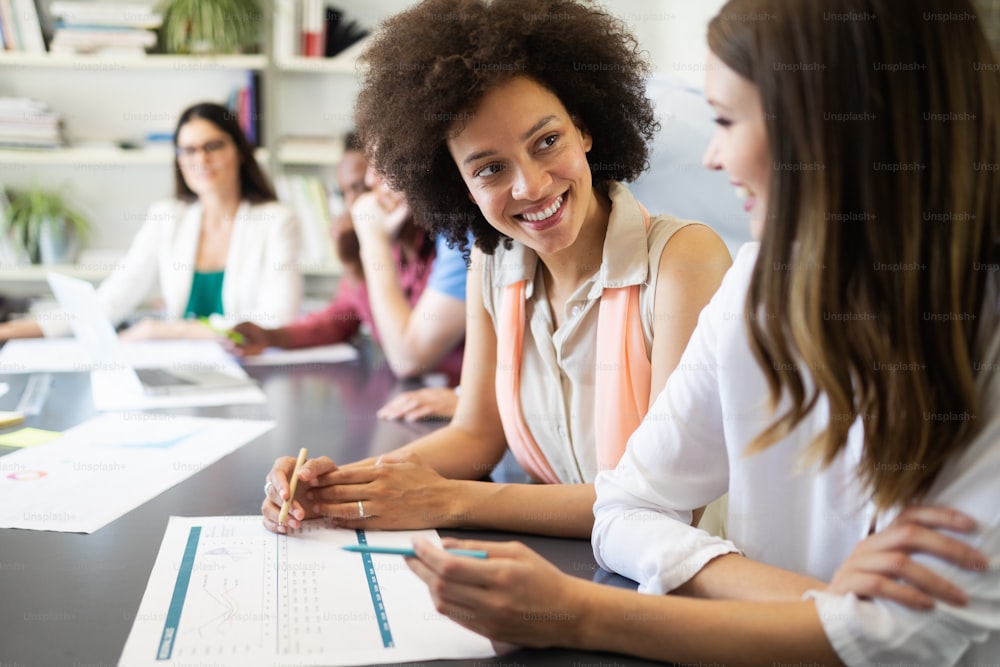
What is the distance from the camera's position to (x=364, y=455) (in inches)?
57.2

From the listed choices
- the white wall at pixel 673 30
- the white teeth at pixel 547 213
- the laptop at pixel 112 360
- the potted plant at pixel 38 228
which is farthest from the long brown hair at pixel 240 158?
the white teeth at pixel 547 213

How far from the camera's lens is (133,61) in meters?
3.37

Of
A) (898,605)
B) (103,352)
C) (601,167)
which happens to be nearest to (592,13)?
(601,167)

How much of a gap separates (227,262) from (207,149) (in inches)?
14.2

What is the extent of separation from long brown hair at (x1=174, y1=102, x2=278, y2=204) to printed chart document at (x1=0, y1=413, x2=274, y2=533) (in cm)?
153

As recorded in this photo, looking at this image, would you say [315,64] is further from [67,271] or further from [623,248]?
[623,248]

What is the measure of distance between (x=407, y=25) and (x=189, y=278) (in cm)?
189

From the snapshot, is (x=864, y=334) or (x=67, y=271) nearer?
(x=864, y=334)

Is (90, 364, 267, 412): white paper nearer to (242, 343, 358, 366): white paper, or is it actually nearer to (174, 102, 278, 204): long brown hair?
(242, 343, 358, 366): white paper

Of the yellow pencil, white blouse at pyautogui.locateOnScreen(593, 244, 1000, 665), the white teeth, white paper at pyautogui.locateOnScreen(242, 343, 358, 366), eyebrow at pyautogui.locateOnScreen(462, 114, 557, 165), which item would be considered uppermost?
eyebrow at pyautogui.locateOnScreen(462, 114, 557, 165)

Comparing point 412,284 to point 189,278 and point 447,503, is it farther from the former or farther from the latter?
point 447,503

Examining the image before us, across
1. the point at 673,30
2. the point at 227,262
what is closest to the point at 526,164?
the point at 673,30

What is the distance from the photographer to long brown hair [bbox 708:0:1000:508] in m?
0.75

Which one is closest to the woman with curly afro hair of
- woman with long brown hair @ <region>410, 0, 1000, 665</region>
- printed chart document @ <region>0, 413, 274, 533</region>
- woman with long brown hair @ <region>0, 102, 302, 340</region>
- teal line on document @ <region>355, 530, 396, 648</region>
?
teal line on document @ <region>355, 530, 396, 648</region>
